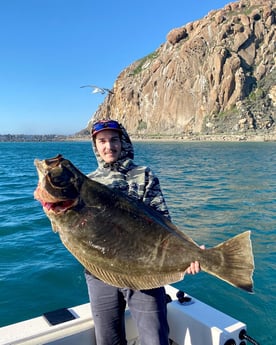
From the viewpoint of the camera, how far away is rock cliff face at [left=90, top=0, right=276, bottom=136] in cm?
11481

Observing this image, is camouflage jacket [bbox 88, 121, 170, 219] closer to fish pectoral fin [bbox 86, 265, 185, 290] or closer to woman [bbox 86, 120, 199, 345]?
woman [bbox 86, 120, 199, 345]

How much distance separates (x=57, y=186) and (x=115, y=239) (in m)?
0.61

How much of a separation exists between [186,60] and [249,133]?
120ft

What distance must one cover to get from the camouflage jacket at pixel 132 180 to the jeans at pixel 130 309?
29.0 inches

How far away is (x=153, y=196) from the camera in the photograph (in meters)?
3.54

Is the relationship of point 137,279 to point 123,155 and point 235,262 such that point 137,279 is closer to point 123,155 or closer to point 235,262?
point 235,262

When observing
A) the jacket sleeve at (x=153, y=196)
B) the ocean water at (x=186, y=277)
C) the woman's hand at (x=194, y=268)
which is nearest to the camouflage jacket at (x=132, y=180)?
the jacket sleeve at (x=153, y=196)

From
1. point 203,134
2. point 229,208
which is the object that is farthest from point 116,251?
point 203,134

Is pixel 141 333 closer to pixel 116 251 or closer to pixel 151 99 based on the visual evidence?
pixel 116 251

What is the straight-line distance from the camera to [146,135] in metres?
135

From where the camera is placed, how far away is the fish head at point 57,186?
291cm

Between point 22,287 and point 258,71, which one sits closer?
point 22,287

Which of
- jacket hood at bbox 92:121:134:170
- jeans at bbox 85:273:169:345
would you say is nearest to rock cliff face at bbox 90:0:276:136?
jacket hood at bbox 92:121:134:170

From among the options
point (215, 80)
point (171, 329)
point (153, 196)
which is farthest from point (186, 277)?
point (215, 80)
